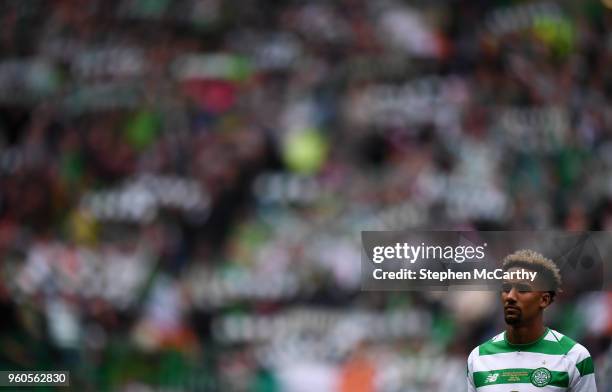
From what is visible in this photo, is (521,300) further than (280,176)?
No

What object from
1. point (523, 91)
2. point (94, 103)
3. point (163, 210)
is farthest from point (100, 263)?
point (523, 91)

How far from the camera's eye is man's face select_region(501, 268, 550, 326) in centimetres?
357

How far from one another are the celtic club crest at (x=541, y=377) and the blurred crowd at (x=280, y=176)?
2.24 m

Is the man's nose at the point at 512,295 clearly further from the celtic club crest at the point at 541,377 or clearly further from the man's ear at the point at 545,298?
the celtic club crest at the point at 541,377

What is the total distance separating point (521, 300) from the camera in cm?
356

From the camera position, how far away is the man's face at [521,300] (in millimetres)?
3570

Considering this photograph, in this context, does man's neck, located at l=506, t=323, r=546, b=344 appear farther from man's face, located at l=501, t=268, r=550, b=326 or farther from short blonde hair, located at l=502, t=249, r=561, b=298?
short blonde hair, located at l=502, t=249, r=561, b=298

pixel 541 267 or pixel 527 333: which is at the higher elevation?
pixel 541 267

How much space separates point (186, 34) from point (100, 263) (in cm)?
169

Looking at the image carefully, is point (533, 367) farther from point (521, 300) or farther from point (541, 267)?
point (541, 267)

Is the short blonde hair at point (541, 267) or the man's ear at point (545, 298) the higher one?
the short blonde hair at point (541, 267)

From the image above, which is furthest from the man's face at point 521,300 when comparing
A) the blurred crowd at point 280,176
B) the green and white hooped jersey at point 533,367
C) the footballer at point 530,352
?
the blurred crowd at point 280,176

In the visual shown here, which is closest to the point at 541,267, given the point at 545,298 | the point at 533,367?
the point at 545,298

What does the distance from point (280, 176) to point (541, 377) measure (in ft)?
10.4
